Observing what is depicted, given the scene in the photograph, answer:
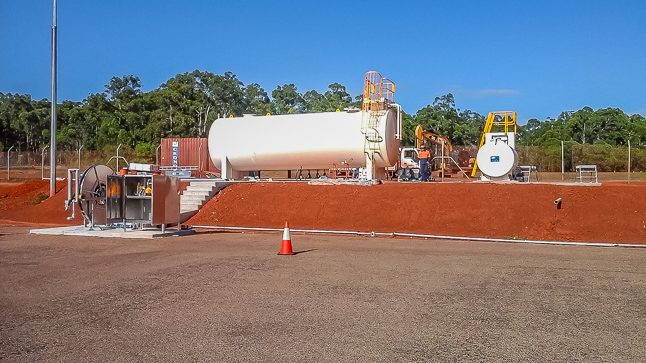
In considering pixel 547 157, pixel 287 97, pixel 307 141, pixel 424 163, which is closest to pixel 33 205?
pixel 307 141

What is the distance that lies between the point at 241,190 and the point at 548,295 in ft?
59.8

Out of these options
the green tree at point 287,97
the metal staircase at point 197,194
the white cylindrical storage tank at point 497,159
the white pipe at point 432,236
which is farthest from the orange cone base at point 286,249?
the green tree at point 287,97

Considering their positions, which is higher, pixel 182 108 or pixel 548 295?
pixel 182 108

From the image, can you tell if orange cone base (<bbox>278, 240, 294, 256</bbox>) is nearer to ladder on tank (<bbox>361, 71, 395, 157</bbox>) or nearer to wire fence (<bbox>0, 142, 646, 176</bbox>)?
ladder on tank (<bbox>361, 71, 395, 157</bbox>)

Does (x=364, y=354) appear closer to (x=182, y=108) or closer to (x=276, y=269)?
(x=276, y=269)

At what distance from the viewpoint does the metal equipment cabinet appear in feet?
63.7

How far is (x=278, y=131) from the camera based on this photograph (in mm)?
29891

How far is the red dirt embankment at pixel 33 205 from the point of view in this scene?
26212mm

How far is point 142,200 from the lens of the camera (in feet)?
67.2

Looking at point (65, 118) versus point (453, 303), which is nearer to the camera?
point (453, 303)

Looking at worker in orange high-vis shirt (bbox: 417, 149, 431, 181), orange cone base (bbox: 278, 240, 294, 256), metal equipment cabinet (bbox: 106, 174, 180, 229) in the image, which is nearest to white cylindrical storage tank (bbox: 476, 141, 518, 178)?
worker in orange high-vis shirt (bbox: 417, 149, 431, 181)

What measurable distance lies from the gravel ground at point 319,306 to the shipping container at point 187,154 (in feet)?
73.4

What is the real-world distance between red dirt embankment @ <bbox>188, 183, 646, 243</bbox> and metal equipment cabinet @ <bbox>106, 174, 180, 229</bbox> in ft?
13.2

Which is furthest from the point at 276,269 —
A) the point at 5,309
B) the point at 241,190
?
the point at 241,190
